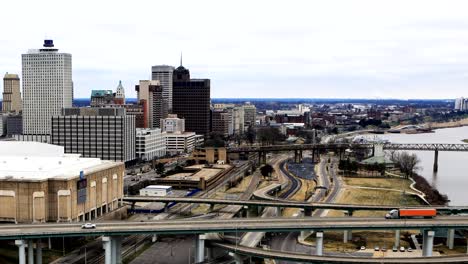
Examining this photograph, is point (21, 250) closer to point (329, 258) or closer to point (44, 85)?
point (329, 258)

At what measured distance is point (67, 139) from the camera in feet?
341

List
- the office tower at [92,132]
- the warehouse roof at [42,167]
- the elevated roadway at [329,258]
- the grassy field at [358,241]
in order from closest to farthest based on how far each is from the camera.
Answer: the elevated roadway at [329,258], the grassy field at [358,241], the warehouse roof at [42,167], the office tower at [92,132]

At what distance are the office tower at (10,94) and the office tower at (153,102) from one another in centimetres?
4617

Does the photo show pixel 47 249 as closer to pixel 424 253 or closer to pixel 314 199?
pixel 424 253

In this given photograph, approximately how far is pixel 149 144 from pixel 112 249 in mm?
75892

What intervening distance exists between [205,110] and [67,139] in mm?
70063

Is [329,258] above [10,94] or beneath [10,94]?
beneath

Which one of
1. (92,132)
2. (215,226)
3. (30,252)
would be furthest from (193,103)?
(30,252)

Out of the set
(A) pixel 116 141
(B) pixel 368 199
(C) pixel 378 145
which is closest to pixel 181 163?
(A) pixel 116 141

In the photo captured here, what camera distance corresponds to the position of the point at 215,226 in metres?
47.3

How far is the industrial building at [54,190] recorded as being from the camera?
52719 mm

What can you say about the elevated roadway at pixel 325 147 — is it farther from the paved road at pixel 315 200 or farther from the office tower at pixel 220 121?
the office tower at pixel 220 121

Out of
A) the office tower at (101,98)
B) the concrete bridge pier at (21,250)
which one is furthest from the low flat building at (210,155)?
the concrete bridge pier at (21,250)

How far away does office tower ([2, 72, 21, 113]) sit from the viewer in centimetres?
18988
